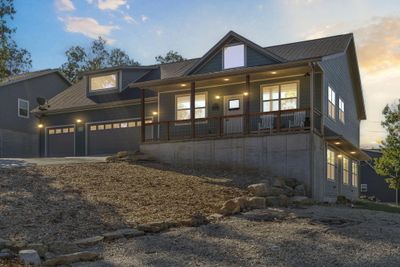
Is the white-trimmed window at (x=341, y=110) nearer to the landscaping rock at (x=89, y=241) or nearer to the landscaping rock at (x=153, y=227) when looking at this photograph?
the landscaping rock at (x=153, y=227)

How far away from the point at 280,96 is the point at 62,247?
1404cm

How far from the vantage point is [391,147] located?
2878 centimetres

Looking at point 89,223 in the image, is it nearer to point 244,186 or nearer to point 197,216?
point 197,216

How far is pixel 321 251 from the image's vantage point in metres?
7.68

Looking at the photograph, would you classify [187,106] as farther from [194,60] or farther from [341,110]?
[341,110]

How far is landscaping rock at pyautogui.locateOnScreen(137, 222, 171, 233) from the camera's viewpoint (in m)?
9.25

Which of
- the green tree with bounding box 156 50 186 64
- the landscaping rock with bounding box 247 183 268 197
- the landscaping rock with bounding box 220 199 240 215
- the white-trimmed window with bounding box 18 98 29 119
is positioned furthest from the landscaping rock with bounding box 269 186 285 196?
the green tree with bounding box 156 50 186 64

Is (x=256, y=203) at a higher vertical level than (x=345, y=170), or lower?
lower

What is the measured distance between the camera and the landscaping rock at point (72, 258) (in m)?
7.21

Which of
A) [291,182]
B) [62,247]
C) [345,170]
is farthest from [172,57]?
[62,247]

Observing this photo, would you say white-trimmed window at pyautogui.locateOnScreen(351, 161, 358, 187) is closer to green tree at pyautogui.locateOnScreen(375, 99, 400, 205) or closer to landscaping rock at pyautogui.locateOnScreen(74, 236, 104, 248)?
green tree at pyautogui.locateOnScreen(375, 99, 400, 205)

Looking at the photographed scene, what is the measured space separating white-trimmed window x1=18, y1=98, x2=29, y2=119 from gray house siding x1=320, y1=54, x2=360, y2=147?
20104mm

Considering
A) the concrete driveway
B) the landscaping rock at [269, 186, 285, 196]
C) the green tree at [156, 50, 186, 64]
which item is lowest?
the landscaping rock at [269, 186, 285, 196]

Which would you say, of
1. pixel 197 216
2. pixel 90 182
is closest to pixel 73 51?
pixel 90 182
